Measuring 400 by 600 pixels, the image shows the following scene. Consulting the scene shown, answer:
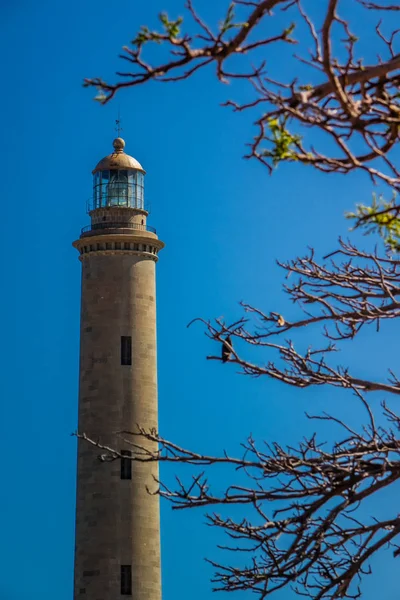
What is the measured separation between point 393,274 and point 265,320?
1432mm

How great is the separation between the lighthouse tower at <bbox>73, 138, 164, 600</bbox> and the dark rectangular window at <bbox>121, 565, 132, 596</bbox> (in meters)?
0.03

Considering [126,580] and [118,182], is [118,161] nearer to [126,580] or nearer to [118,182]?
[118,182]

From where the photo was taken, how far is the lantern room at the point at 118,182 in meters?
39.9

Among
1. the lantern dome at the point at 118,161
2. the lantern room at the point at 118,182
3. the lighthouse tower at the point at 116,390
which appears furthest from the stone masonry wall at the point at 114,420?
the lantern dome at the point at 118,161

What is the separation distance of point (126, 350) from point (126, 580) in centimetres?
612

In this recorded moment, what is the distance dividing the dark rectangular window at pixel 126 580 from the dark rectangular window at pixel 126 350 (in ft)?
17.8

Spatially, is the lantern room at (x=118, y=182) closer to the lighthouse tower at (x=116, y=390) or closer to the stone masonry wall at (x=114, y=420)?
the lighthouse tower at (x=116, y=390)

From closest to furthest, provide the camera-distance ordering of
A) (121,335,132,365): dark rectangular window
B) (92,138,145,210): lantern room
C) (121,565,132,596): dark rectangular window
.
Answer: (121,565,132,596): dark rectangular window, (121,335,132,365): dark rectangular window, (92,138,145,210): lantern room

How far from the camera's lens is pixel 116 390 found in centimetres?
3700

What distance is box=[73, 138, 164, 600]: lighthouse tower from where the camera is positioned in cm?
3581

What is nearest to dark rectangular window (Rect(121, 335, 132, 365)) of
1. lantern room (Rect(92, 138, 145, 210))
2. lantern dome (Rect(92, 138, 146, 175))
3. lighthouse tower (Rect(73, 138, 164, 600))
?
lighthouse tower (Rect(73, 138, 164, 600))

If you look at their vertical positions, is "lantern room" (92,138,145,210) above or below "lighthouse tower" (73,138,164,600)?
above

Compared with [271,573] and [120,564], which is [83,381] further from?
[271,573]

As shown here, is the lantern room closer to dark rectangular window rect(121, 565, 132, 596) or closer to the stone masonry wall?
the stone masonry wall
